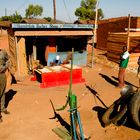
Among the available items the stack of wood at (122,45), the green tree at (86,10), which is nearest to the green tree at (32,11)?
the green tree at (86,10)

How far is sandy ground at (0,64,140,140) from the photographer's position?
23.1 ft

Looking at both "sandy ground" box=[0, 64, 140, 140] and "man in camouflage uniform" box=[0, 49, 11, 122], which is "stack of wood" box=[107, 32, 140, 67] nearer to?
"sandy ground" box=[0, 64, 140, 140]

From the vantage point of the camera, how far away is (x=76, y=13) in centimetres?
5809

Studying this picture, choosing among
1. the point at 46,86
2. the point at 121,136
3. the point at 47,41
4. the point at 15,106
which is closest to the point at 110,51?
the point at 47,41

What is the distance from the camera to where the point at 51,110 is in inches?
350

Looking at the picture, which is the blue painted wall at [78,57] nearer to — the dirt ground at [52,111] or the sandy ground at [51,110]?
the dirt ground at [52,111]

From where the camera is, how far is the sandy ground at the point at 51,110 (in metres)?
7.05

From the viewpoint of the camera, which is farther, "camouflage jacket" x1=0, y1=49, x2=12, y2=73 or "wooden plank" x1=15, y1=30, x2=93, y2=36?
"wooden plank" x1=15, y1=30, x2=93, y2=36

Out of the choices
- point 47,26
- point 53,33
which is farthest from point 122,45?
point 47,26

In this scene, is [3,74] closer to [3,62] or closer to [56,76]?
[3,62]

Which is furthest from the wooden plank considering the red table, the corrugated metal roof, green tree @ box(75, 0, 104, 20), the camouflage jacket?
green tree @ box(75, 0, 104, 20)

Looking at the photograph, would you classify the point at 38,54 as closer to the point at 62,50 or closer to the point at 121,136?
the point at 62,50

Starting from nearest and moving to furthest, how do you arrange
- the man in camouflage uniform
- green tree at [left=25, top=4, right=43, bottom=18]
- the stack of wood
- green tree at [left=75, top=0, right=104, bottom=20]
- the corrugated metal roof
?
the man in camouflage uniform → the corrugated metal roof → the stack of wood → green tree at [left=75, top=0, right=104, bottom=20] → green tree at [left=25, top=4, right=43, bottom=18]

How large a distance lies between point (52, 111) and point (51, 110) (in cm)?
12
